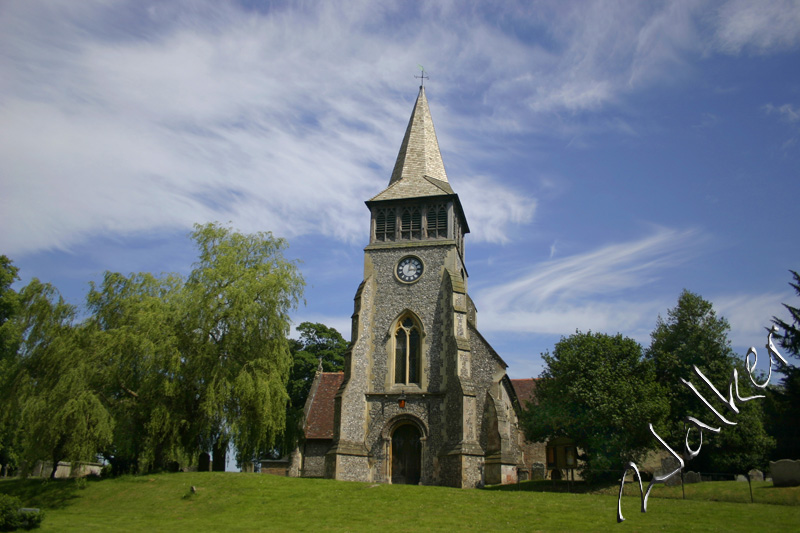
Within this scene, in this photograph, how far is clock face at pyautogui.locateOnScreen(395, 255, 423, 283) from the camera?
110ft

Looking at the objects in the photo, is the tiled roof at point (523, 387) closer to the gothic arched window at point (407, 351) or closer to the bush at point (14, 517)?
the gothic arched window at point (407, 351)

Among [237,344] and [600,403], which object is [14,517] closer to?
[237,344]

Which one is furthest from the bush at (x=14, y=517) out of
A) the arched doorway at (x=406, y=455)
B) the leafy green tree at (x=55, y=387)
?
the arched doorway at (x=406, y=455)

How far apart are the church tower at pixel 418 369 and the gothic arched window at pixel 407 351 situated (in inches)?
2.2

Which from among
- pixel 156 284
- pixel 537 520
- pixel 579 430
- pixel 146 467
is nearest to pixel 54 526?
pixel 146 467

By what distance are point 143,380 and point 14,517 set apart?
7.96 meters

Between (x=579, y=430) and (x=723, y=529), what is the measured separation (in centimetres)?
1228

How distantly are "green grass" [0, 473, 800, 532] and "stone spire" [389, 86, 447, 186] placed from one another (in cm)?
2033

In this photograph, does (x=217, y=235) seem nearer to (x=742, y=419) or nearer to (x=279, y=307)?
(x=279, y=307)

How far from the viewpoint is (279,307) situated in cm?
2783

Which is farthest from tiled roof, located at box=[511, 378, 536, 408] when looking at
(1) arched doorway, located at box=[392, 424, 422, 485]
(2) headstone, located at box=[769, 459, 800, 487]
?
(2) headstone, located at box=[769, 459, 800, 487]

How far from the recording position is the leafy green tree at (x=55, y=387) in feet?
72.8

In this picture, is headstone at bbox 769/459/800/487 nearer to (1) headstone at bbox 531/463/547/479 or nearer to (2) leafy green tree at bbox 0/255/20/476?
(1) headstone at bbox 531/463/547/479

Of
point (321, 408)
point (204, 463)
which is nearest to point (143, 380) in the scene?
point (204, 463)
